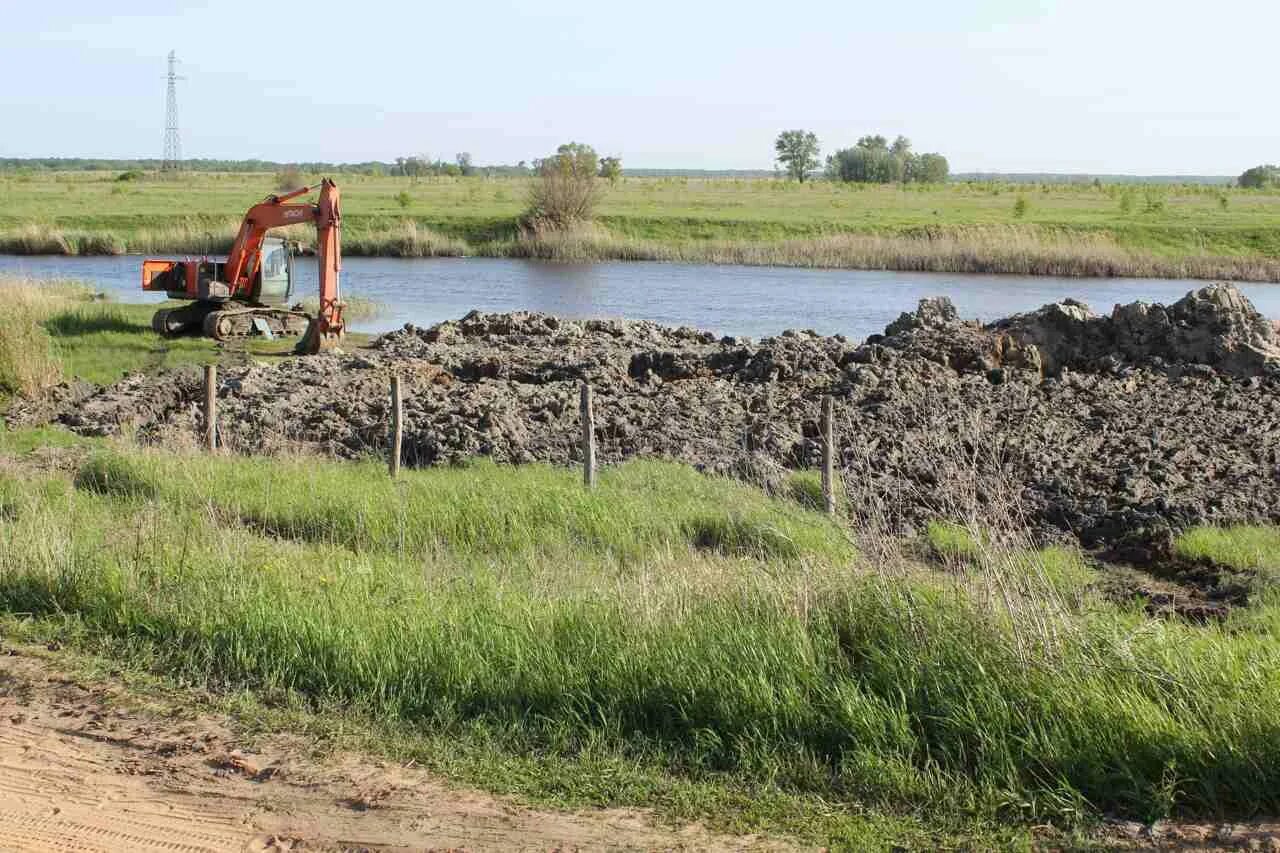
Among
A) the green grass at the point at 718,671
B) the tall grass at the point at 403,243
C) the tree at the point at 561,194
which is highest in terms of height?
the tree at the point at 561,194

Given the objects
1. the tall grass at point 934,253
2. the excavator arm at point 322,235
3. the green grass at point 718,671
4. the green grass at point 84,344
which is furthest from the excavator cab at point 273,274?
the tall grass at point 934,253

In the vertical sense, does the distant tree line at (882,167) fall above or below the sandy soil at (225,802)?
above

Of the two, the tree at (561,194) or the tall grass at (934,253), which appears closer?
the tall grass at (934,253)

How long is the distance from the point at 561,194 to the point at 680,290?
A: 14983 millimetres

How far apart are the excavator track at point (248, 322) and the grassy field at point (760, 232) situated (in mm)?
25312

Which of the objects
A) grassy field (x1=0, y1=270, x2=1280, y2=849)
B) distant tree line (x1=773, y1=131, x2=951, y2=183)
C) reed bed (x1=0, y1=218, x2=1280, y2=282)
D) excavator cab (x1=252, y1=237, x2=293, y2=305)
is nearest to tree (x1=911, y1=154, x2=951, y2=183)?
distant tree line (x1=773, y1=131, x2=951, y2=183)

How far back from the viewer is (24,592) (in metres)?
9.44

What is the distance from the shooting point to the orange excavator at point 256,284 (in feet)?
86.8

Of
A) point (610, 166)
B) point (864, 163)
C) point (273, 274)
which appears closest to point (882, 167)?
point (864, 163)

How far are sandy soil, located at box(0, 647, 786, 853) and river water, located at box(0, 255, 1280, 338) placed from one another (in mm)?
27089

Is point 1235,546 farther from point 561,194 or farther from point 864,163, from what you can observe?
point 864,163

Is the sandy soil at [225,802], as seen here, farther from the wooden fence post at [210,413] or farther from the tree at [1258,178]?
the tree at [1258,178]

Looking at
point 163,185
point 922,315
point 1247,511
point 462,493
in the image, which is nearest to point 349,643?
point 462,493

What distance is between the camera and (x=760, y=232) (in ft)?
201
